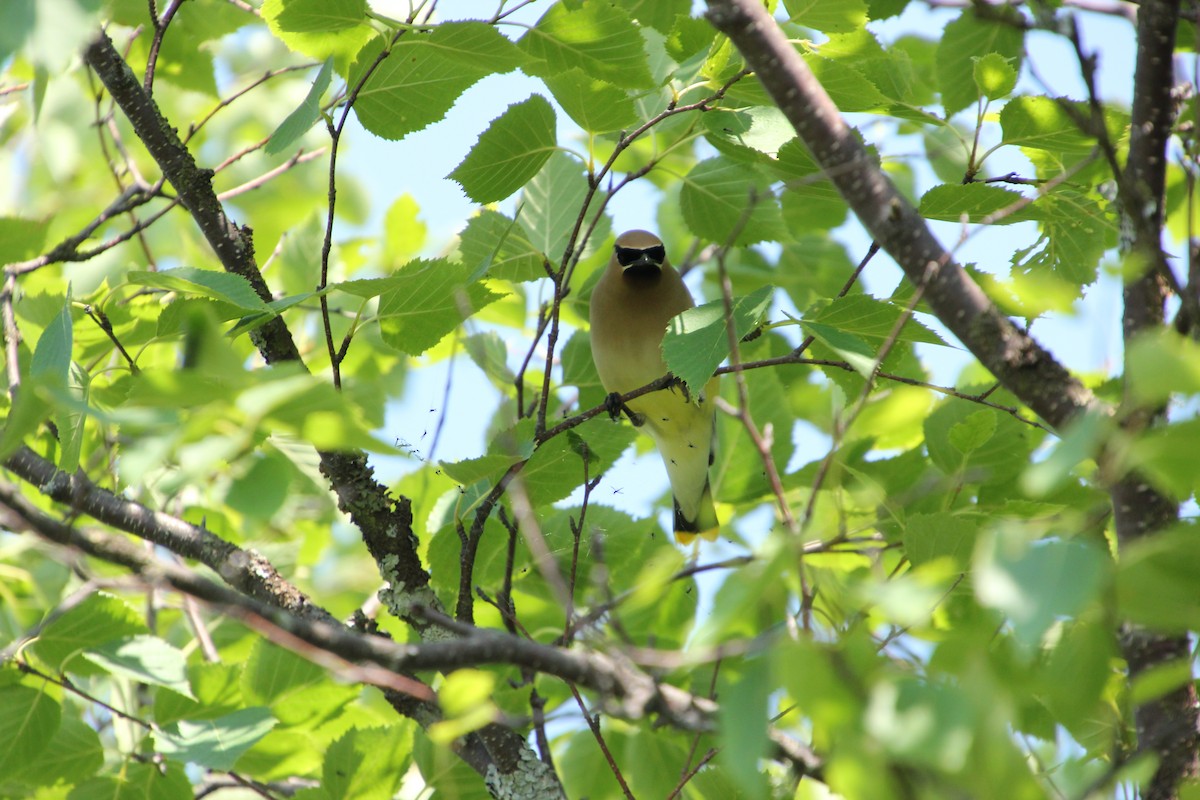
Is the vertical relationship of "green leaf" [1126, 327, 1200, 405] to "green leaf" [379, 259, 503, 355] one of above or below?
below

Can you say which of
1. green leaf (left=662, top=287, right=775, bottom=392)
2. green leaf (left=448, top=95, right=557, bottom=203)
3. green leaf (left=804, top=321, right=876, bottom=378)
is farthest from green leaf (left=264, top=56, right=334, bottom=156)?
green leaf (left=804, top=321, right=876, bottom=378)

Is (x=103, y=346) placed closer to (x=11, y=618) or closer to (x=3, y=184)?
(x=11, y=618)

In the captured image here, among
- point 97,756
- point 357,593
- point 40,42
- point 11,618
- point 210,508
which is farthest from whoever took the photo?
point 357,593

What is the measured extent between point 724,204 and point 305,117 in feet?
3.96

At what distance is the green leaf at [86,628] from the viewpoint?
106 inches

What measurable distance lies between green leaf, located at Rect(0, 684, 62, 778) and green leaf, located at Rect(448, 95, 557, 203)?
162 centimetres

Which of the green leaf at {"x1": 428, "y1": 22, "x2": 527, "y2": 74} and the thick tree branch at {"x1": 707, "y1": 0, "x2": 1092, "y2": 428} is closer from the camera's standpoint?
the thick tree branch at {"x1": 707, "y1": 0, "x2": 1092, "y2": 428}

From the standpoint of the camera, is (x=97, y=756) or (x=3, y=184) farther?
(x=3, y=184)

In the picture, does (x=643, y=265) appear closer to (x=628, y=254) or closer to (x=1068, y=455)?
(x=628, y=254)

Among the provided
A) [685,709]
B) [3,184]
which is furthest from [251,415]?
[3,184]

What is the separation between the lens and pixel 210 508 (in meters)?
4.16

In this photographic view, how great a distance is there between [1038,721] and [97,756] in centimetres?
242

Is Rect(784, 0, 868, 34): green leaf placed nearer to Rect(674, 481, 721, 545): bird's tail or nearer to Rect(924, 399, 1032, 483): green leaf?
Rect(924, 399, 1032, 483): green leaf

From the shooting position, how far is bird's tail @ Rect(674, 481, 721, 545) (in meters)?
4.53
